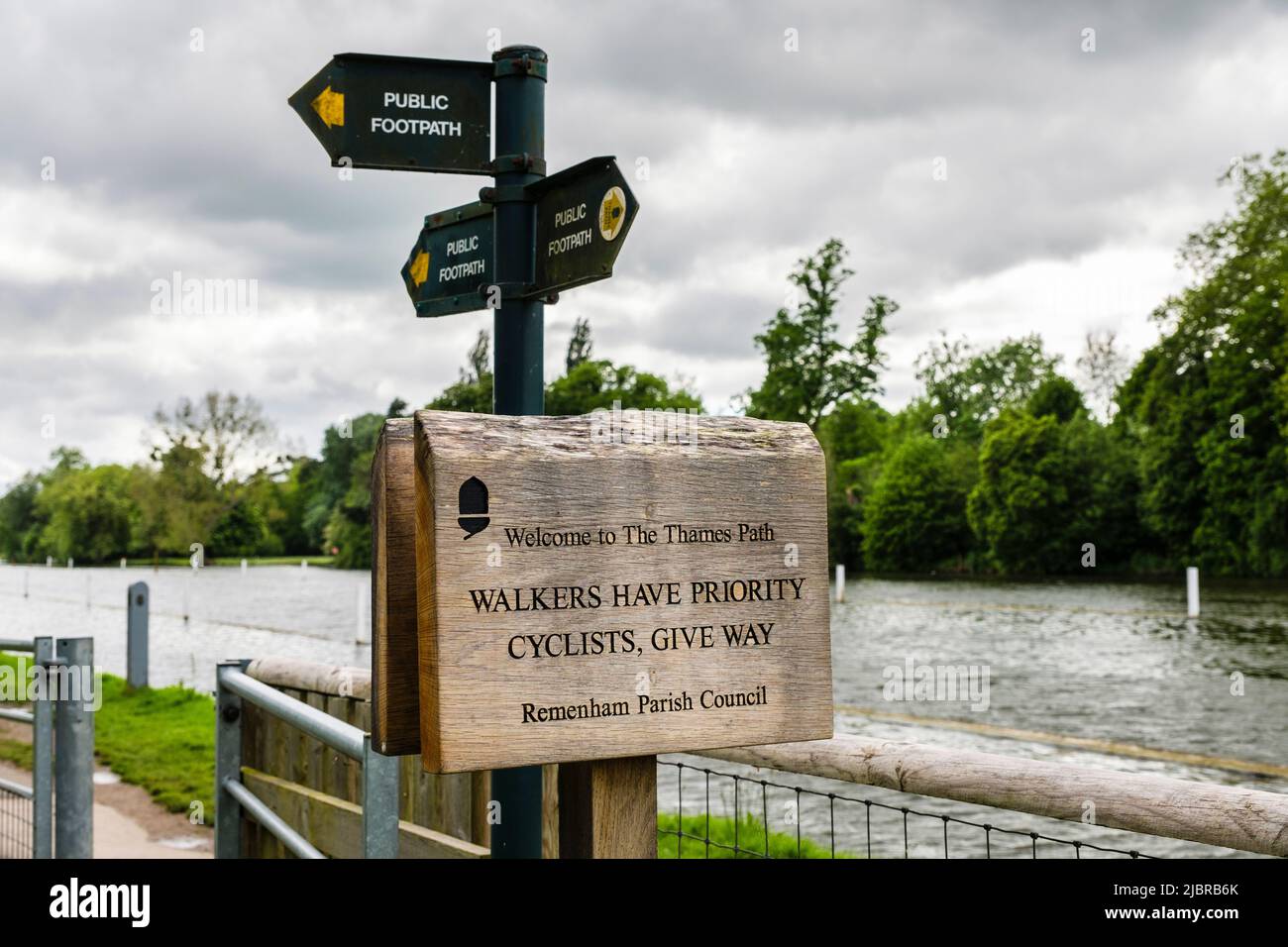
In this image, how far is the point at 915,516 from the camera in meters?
59.5

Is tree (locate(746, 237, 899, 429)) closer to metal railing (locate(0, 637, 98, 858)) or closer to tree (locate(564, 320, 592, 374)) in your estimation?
tree (locate(564, 320, 592, 374))

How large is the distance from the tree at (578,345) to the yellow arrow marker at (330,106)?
71533mm

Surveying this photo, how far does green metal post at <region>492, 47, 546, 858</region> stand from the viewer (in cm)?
336

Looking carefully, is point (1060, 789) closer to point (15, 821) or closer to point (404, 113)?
point (404, 113)

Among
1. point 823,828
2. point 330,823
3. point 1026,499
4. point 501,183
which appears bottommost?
point 823,828

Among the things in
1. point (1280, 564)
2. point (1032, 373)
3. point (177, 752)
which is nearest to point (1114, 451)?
point (1280, 564)

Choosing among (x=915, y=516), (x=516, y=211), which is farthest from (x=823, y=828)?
(x=915, y=516)

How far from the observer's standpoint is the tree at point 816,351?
177 feet

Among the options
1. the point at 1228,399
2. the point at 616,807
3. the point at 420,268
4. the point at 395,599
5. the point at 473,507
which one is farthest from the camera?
the point at 1228,399

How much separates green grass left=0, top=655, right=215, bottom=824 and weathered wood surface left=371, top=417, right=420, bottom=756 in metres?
6.58

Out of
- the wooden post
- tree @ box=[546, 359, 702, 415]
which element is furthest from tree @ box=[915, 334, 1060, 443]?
the wooden post

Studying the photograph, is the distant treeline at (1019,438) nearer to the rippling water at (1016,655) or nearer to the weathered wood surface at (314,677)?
the rippling water at (1016,655)

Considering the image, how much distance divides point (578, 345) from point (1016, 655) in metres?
58.0
